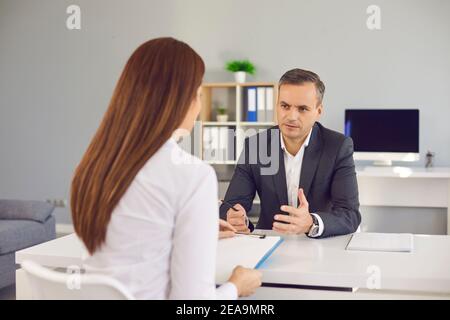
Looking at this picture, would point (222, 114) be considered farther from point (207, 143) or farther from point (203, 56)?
→ point (203, 56)

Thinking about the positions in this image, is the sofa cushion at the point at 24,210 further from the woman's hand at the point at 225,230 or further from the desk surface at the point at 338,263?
the woman's hand at the point at 225,230

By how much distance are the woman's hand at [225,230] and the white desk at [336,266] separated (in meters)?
0.17

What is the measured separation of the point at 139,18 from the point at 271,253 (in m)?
4.38

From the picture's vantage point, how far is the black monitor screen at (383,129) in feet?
16.0

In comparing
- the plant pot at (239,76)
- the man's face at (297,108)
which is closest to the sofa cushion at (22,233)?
the plant pot at (239,76)

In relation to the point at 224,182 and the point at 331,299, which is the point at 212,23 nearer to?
the point at 224,182

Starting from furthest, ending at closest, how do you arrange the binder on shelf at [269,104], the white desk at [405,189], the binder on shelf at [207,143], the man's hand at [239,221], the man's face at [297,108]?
the binder on shelf at [207,143] → the binder on shelf at [269,104] → the white desk at [405,189] → the man's face at [297,108] → the man's hand at [239,221]

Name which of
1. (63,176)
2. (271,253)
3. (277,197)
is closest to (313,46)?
(63,176)

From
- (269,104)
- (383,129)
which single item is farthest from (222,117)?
(383,129)

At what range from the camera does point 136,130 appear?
1249 millimetres

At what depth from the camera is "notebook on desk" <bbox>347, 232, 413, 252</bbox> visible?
1.88 metres


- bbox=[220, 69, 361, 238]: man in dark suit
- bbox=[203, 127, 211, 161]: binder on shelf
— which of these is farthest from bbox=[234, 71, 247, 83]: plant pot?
bbox=[220, 69, 361, 238]: man in dark suit

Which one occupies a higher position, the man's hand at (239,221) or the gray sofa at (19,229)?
the man's hand at (239,221)
